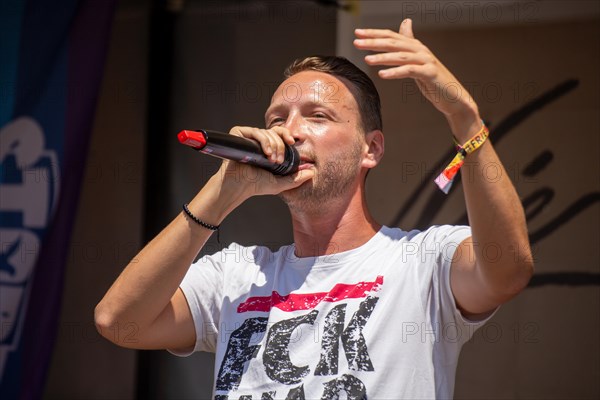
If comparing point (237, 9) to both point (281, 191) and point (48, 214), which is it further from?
point (281, 191)

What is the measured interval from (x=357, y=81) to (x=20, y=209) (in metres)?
1.34

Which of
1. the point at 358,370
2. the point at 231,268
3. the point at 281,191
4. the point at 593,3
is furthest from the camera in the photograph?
the point at 593,3

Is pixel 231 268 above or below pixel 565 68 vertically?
below

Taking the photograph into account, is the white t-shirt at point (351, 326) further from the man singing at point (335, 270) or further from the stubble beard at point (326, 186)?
the stubble beard at point (326, 186)

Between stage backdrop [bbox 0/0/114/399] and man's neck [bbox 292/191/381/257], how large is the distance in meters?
1.09

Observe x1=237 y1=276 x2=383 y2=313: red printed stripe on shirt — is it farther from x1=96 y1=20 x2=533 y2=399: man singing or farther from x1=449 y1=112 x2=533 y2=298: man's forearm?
x1=449 y1=112 x2=533 y2=298: man's forearm

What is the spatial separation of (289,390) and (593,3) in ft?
5.66

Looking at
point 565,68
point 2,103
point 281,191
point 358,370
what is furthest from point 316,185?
point 2,103

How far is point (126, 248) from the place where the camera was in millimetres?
3363

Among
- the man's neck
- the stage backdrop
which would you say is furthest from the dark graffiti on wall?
the stage backdrop

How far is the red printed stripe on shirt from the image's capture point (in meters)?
1.81

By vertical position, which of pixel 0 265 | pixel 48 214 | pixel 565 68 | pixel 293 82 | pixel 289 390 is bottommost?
pixel 289 390

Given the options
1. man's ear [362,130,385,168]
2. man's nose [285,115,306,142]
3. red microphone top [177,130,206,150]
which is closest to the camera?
red microphone top [177,130,206,150]

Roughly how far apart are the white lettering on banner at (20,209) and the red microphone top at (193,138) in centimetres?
135
